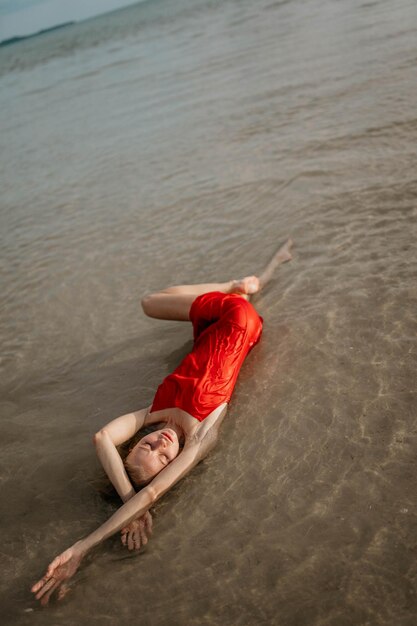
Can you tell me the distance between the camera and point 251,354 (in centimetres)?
498

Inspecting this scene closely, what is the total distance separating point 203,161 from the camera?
9047 millimetres

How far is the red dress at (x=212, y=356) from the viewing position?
420 cm

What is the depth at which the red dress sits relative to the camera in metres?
4.20

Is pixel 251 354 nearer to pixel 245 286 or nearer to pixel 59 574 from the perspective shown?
pixel 245 286

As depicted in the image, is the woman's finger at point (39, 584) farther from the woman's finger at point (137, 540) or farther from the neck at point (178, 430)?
the neck at point (178, 430)

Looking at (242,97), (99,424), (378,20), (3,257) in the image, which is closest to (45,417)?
(99,424)

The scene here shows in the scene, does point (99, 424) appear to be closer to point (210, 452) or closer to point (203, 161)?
point (210, 452)

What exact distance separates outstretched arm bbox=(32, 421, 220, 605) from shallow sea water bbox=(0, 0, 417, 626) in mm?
98

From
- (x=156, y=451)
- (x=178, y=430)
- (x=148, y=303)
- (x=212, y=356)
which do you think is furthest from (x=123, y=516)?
(x=148, y=303)

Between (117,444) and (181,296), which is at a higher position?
(181,296)

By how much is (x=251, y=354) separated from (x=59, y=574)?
240 centimetres

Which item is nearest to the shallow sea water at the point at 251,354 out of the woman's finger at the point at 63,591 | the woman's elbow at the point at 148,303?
the woman's finger at the point at 63,591

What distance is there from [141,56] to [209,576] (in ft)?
73.3

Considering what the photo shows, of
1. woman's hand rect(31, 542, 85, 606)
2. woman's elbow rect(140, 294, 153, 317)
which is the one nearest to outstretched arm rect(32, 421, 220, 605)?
woman's hand rect(31, 542, 85, 606)
